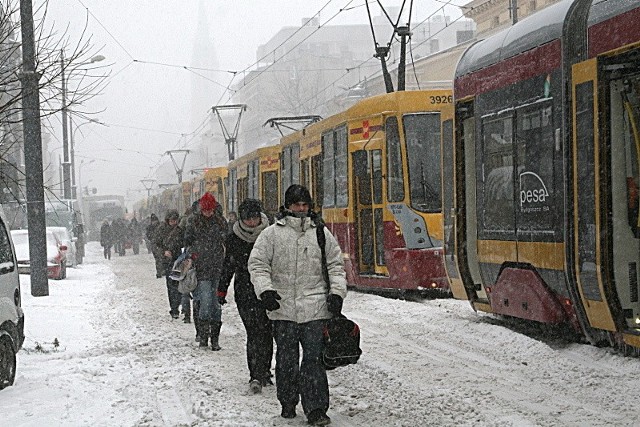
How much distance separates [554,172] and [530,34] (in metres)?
1.57

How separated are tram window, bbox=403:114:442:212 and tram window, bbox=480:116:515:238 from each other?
473cm

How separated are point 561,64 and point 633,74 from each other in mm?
1027

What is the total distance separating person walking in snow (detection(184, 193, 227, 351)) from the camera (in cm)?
1169

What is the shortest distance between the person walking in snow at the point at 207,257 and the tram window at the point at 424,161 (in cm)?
526

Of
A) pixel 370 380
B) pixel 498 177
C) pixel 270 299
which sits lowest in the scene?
pixel 370 380

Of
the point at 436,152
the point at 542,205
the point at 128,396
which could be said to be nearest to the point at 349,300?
the point at 436,152

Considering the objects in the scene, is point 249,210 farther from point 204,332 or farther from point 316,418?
point 204,332

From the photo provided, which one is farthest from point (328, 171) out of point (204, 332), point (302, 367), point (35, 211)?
point (302, 367)

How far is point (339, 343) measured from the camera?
7426mm

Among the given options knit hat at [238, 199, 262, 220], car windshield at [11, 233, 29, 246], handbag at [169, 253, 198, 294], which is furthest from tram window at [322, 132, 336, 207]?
car windshield at [11, 233, 29, 246]

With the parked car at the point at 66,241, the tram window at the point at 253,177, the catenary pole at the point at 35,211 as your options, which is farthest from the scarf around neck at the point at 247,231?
the parked car at the point at 66,241

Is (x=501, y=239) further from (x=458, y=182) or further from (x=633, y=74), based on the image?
(x=633, y=74)

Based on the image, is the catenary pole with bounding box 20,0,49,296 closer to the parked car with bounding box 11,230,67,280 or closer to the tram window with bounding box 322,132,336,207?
the parked car with bounding box 11,230,67,280

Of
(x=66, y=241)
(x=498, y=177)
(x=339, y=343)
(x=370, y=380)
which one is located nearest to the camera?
(x=339, y=343)
